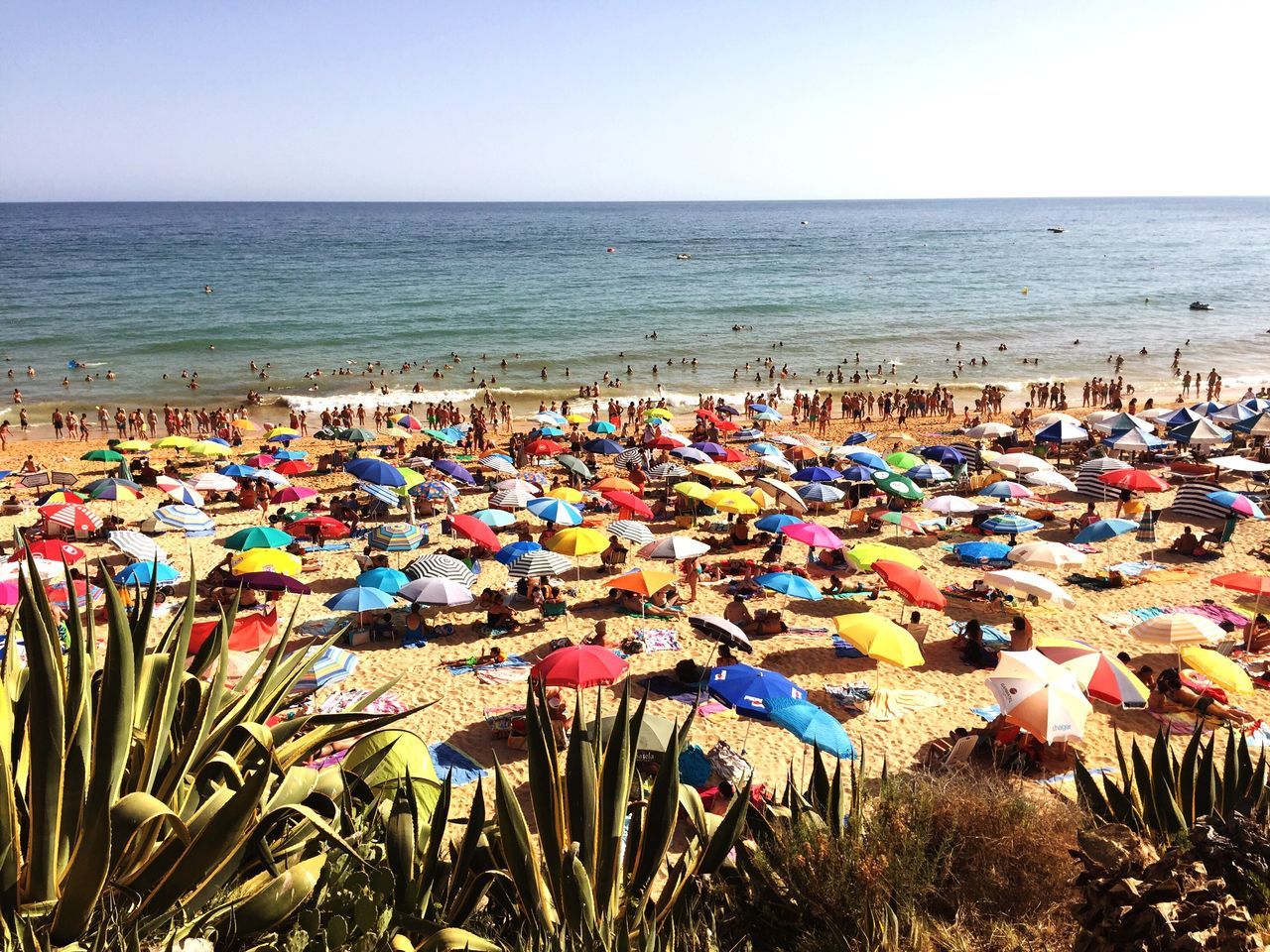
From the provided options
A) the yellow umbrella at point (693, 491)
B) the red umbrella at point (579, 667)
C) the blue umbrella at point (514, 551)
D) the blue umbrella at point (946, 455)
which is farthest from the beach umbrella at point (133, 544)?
the blue umbrella at point (946, 455)

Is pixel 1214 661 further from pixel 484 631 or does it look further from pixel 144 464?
pixel 144 464

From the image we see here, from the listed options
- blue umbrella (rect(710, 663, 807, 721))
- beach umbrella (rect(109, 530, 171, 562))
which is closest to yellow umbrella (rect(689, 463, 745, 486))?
blue umbrella (rect(710, 663, 807, 721))

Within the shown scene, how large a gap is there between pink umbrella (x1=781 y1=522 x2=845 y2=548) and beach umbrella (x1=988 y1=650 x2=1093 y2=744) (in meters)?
5.36

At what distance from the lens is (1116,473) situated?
18594mm

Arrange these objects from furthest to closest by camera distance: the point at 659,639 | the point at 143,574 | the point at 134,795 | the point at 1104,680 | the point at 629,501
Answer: the point at 629,501, the point at 143,574, the point at 659,639, the point at 1104,680, the point at 134,795

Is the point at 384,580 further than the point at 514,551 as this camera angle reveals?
No

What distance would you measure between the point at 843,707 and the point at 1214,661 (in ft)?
14.8

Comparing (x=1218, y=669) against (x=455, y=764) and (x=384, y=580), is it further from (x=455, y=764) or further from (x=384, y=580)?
(x=384, y=580)

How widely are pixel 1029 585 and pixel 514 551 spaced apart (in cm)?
784

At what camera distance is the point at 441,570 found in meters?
13.3

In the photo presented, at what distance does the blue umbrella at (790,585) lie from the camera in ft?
44.2

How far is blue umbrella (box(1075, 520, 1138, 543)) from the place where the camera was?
52.7 feet

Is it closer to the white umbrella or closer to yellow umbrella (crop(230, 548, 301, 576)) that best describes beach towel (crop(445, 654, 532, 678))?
the white umbrella

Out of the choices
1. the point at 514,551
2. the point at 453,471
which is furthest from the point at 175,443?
the point at 514,551
